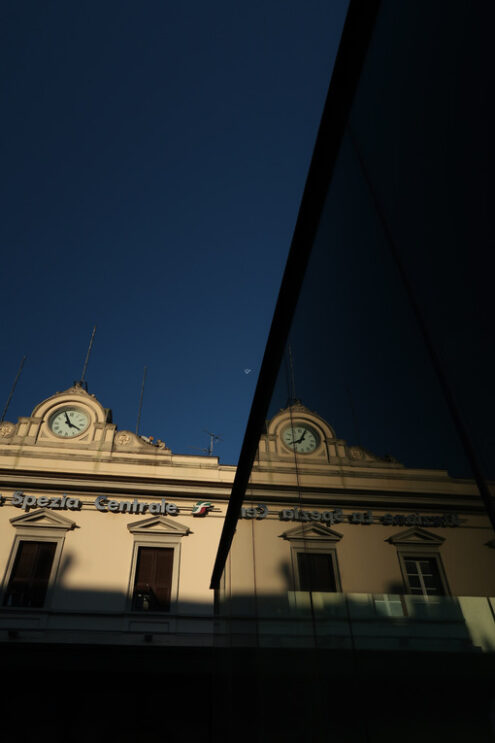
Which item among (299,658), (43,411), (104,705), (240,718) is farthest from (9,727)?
(299,658)

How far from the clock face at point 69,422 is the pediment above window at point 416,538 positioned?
14.5 meters

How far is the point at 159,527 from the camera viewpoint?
13328 mm

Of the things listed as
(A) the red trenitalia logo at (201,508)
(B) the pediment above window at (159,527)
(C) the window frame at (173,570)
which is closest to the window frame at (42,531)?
(B) the pediment above window at (159,527)

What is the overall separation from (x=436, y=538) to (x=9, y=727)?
12.0 metres

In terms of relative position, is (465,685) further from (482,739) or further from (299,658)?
(299,658)

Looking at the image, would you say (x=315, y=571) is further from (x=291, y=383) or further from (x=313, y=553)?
(x=291, y=383)

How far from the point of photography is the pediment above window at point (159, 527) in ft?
43.1

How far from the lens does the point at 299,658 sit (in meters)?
2.15

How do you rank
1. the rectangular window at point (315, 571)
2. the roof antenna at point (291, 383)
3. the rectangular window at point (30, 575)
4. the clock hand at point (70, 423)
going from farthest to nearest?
the clock hand at point (70, 423), the rectangular window at point (30, 575), the roof antenna at point (291, 383), the rectangular window at point (315, 571)

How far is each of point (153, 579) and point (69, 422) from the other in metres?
5.33

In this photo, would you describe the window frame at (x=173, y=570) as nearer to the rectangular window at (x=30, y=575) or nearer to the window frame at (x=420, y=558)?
the rectangular window at (x=30, y=575)

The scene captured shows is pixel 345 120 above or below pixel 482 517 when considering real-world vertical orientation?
above

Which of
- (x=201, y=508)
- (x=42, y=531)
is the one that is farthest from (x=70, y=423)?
(x=201, y=508)

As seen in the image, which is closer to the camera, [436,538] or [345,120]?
[436,538]
